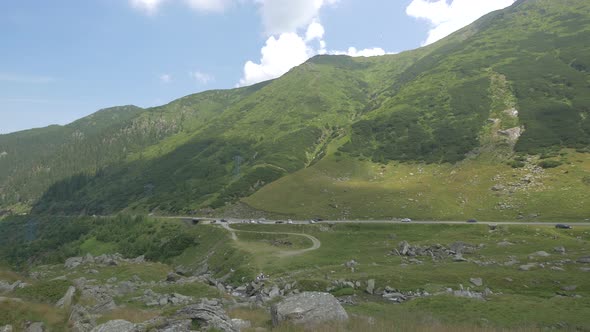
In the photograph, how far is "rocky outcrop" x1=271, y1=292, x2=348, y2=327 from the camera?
14.5 meters

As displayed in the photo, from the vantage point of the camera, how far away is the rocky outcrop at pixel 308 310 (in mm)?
14487

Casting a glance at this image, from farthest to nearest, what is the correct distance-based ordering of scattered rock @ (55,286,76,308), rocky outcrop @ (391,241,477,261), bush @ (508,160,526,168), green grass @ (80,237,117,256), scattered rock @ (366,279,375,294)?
green grass @ (80,237,117,256) → bush @ (508,160,526,168) → rocky outcrop @ (391,241,477,261) → scattered rock @ (366,279,375,294) → scattered rock @ (55,286,76,308)

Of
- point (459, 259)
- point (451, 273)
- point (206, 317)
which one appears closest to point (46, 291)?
point (206, 317)

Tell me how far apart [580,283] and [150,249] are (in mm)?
81916

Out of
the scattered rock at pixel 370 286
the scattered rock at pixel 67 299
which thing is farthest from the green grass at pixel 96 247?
the scattered rock at pixel 370 286

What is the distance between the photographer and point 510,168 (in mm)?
89438

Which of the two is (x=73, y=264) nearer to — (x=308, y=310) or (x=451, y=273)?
(x=451, y=273)

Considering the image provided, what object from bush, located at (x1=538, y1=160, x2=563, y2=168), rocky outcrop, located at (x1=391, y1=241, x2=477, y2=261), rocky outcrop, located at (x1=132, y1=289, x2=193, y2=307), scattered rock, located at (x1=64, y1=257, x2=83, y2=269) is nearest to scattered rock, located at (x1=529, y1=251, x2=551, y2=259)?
rocky outcrop, located at (x1=391, y1=241, x2=477, y2=261)

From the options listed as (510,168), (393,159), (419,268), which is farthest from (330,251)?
(393,159)

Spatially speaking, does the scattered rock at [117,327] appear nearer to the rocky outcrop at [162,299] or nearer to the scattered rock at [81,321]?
the scattered rock at [81,321]

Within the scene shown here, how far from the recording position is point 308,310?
14812mm

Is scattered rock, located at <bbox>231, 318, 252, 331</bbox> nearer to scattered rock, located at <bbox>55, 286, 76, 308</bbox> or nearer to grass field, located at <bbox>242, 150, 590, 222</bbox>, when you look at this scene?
scattered rock, located at <bbox>55, 286, 76, 308</bbox>

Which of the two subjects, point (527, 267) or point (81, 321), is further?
point (527, 267)

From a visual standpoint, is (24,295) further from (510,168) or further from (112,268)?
(510,168)
